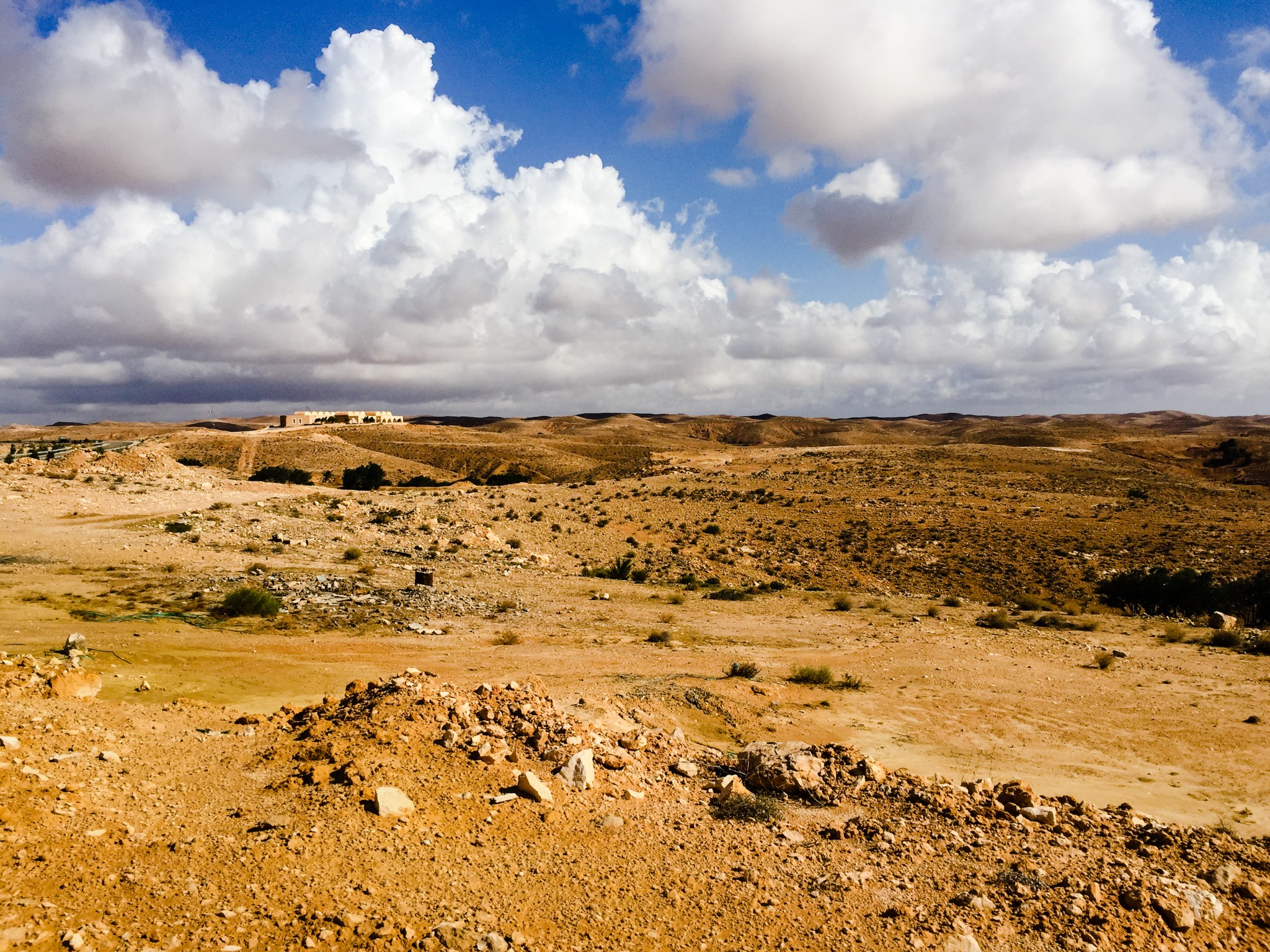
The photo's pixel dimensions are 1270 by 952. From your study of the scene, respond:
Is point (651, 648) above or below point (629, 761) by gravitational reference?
below

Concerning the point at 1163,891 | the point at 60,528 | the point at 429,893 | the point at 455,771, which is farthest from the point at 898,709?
the point at 60,528

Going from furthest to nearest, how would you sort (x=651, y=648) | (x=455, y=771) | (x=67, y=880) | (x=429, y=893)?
(x=651, y=648)
(x=455, y=771)
(x=429, y=893)
(x=67, y=880)

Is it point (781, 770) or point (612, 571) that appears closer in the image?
point (781, 770)

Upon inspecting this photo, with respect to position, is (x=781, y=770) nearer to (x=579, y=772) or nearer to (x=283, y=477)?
(x=579, y=772)

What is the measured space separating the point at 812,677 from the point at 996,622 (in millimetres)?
9215

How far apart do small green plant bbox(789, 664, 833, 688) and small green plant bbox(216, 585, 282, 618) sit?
12.6 metres

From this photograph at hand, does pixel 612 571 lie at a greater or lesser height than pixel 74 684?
lesser

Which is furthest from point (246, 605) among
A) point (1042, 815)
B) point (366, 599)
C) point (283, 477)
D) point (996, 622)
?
point (283, 477)

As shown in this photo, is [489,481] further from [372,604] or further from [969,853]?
[969,853]

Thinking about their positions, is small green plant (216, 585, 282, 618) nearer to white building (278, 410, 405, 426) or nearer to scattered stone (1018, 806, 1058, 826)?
scattered stone (1018, 806, 1058, 826)

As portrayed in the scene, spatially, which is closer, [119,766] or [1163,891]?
[1163,891]

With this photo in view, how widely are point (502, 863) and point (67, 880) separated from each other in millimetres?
3338

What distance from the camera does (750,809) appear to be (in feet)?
26.2

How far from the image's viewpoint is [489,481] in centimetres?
7238
